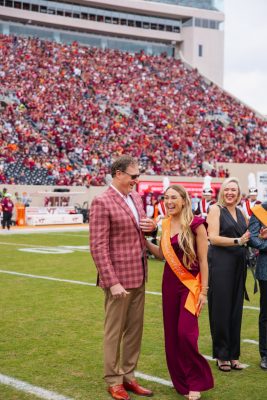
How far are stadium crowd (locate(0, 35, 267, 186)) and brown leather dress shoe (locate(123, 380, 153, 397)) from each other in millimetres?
23065

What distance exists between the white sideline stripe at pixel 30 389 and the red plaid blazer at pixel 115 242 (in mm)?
954

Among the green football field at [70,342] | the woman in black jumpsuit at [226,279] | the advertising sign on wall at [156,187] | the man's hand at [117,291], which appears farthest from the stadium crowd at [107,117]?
the man's hand at [117,291]

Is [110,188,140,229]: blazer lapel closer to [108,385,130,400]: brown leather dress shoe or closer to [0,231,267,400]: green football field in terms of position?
[108,385,130,400]: brown leather dress shoe

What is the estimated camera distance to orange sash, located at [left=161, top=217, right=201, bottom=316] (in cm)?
472

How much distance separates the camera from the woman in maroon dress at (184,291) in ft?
15.4

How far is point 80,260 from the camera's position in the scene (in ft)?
45.3

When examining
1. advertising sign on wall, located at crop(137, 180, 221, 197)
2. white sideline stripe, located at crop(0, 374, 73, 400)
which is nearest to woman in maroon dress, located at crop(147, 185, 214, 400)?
white sideline stripe, located at crop(0, 374, 73, 400)

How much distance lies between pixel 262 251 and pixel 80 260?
28.0 ft

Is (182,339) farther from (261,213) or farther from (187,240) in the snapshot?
(261,213)

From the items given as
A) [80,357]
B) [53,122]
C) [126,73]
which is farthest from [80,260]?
[126,73]

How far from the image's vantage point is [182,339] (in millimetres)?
4672

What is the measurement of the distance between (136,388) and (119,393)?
0.21 metres

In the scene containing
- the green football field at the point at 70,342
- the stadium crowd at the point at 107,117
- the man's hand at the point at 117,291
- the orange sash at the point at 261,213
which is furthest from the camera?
the stadium crowd at the point at 107,117

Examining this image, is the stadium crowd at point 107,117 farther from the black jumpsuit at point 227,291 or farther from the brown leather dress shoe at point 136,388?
the brown leather dress shoe at point 136,388
